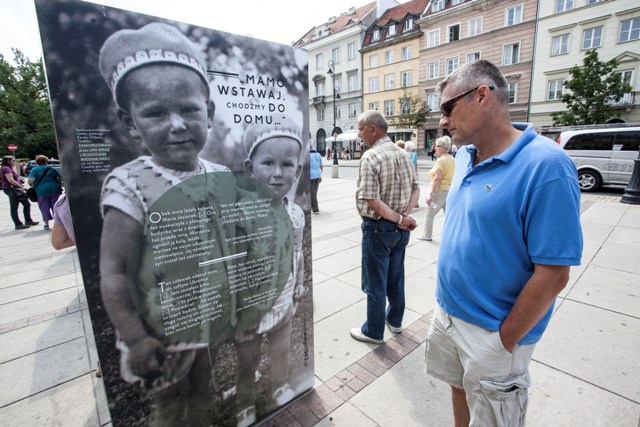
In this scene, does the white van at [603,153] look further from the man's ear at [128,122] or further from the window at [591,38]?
the window at [591,38]

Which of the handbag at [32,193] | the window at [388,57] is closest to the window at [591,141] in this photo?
the handbag at [32,193]

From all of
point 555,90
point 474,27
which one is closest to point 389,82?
point 474,27

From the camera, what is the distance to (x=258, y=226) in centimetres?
191

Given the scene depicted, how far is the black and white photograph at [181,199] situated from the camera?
4.26 feet

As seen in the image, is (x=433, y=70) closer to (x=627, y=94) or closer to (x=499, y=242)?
(x=627, y=94)

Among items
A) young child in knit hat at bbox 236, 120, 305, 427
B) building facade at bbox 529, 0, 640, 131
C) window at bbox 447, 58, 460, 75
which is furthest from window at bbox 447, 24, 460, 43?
young child in knit hat at bbox 236, 120, 305, 427

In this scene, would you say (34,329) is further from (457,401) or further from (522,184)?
(522,184)

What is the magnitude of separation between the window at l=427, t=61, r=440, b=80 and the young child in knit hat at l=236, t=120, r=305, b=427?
111ft

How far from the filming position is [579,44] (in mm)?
23188

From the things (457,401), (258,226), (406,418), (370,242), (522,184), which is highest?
(522,184)

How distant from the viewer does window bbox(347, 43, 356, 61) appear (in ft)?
129

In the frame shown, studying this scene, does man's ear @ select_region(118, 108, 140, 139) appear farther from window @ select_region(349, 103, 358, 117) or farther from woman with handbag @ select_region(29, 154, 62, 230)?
window @ select_region(349, 103, 358, 117)

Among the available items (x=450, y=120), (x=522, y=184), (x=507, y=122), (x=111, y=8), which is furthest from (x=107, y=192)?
(x=507, y=122)

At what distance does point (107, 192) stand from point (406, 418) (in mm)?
2290
